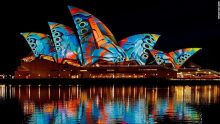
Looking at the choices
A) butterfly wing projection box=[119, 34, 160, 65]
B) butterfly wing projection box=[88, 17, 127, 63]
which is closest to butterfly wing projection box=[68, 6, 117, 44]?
butterfly wing projection box=[88, 17, 127, 63]

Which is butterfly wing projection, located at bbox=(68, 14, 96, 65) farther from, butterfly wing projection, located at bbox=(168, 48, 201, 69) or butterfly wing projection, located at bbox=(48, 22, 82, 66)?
butterfly wing projection, located at bbox=(168, 48, 201, 69)

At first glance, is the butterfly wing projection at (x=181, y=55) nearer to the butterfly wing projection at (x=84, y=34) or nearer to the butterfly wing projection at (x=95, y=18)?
the butterfly wing projection at (x=95, y=18)

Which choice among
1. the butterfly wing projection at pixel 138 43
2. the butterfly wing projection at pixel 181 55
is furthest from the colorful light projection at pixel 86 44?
the butterfly wing projection at pixel 181 55

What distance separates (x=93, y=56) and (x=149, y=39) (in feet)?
23.9

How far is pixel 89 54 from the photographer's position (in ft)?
196

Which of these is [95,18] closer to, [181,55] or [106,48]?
[106,48]

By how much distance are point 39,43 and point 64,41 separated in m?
3.16

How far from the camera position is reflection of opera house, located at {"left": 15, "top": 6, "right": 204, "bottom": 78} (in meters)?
56.5

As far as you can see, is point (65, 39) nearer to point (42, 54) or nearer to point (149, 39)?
point (42, 54)

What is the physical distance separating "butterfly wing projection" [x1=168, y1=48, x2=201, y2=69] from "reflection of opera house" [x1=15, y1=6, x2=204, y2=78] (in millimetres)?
1256

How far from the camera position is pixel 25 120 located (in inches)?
678

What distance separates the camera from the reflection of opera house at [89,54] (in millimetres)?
56500

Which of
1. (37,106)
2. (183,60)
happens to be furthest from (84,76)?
(37,106)

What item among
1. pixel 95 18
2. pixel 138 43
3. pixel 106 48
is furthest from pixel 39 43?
pixel 138 43
